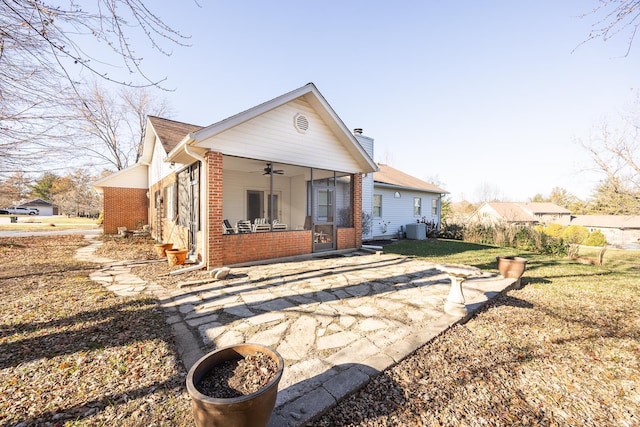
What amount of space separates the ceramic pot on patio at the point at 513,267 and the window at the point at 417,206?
11.4 meters

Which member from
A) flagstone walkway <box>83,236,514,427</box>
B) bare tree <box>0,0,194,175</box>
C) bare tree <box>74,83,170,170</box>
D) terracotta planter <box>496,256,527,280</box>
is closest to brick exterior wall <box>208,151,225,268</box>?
flagstone walkway <box>83,236,514,427</box>

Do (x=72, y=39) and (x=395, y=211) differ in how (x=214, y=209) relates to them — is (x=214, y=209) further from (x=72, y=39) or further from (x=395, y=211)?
(x=395, y=211)

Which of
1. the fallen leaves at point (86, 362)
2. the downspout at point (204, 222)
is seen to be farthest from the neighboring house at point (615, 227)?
the fallen leaves at point (86, 362)

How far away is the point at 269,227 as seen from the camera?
25.6 ft

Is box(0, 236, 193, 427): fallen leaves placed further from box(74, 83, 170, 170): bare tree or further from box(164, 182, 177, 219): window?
box(74, 83, 170, 170): bare tree

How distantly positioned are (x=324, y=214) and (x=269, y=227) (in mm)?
2312

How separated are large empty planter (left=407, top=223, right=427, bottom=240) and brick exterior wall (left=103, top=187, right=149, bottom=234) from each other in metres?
16.2

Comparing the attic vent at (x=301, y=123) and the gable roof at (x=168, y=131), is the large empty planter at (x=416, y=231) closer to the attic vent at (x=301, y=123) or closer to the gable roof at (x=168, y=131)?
the attic vent at (x=301, y=123)

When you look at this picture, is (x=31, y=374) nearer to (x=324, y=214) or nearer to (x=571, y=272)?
(x=324, y=214)

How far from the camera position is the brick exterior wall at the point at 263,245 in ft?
22.1

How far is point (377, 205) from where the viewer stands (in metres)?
15.1

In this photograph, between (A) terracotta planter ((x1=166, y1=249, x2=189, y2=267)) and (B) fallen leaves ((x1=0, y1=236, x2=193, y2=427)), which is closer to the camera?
(B) fallen leaves ((x1=0, y1=236, x2=193, y2=427))

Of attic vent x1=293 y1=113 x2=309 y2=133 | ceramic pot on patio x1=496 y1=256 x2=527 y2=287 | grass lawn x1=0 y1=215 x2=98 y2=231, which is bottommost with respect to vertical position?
ceramic pot on patio x1=496 y1=256 x2=527 y2=287

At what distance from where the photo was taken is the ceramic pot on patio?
5863mm
